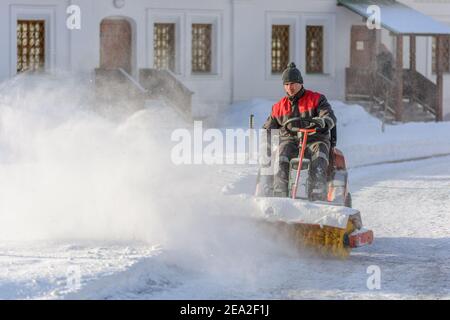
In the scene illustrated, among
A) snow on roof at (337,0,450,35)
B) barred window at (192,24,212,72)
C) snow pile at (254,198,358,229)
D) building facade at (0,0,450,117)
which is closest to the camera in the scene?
snow pile at (254,198,358,229)

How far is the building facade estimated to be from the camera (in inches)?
1244

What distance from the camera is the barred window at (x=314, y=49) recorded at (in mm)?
36031

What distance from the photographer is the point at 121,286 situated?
871 centimetres

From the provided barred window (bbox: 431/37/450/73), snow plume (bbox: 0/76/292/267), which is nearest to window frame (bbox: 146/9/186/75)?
snow plume (bbox: 0/76/292/267)

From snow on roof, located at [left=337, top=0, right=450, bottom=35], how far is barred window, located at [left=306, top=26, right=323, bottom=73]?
47.5 inches

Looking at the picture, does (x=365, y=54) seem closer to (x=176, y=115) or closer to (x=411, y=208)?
(x=176, y=115)

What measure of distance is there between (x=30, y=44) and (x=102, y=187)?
1883cm

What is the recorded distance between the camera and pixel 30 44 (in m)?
31.8

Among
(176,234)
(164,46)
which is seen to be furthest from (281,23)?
(176,234)

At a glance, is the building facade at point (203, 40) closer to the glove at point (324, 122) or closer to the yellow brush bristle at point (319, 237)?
the glove at point (324, 122)

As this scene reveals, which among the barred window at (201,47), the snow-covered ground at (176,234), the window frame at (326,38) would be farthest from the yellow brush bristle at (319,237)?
the window frame at (326,38)

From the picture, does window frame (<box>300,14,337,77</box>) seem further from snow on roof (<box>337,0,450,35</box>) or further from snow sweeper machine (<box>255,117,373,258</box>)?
snow sweeper machine (<box>255,117,373,258</box>)

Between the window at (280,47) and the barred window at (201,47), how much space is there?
2.27 m

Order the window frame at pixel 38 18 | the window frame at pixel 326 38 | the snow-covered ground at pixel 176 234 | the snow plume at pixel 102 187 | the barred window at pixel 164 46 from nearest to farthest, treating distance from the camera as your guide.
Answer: the snow-covered ground at pixel 176 234 → the snow plume at pixel 102 187 → the window frame at pixel 38 18 → the barred window at pixel 164 46 → the window frame at pixel 326 38
